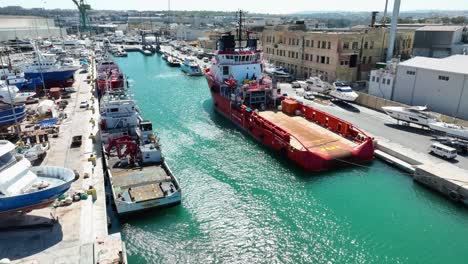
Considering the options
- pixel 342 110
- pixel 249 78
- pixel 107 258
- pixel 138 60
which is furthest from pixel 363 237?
pixel 138 60

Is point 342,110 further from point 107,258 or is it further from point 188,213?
point 107,258

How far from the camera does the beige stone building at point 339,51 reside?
52094 mm

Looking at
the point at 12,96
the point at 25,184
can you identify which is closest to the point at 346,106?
the point at 25,184

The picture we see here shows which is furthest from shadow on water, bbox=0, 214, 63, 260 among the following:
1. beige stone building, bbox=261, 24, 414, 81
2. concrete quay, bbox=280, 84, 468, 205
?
beige stone building, bbox=261, 24, 414, 81

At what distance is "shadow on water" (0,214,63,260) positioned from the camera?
15.3 metres

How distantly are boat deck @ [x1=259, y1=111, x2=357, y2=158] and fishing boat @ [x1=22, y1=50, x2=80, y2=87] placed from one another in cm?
3624

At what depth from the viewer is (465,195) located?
22.2 m

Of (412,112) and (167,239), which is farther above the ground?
(412,112)

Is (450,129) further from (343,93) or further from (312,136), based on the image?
(343,93)

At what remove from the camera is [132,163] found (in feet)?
83.7

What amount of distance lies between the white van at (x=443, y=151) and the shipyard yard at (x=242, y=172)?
94 mm

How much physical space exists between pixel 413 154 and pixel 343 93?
17.4m

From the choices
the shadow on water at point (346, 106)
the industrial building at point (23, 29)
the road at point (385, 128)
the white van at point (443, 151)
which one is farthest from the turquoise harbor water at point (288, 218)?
the industrial building at point (23, 29)

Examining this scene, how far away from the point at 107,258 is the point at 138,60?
297 feet
